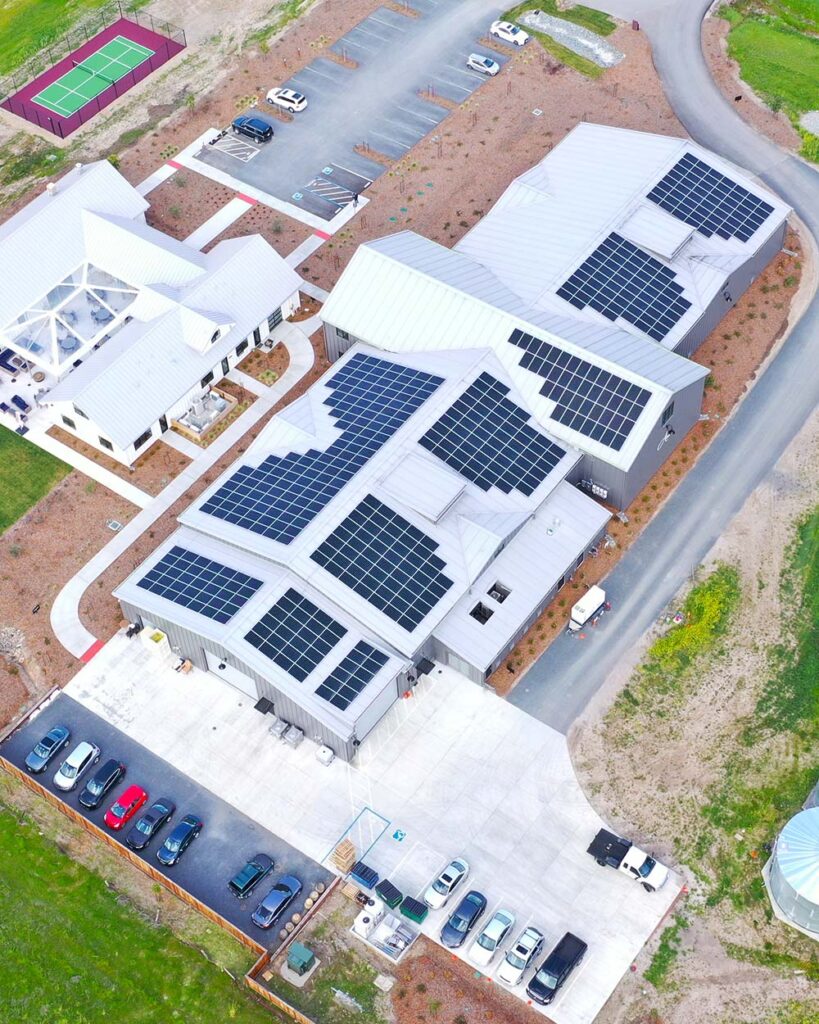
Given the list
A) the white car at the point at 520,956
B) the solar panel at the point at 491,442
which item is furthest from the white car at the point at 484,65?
the white car at the point at 520,956

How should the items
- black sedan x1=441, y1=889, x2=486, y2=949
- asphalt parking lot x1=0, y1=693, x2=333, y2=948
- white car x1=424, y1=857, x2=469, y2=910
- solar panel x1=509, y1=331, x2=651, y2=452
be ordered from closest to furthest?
1. black sedan x1=441, y1=889, x2=486, y2=949
2. white car x1=424, y1=857, x2=469, y2=910
3. asphalt parking lot x1=0, y1=693, x2=333, y2=948
4. solar panel x1=509, y1=331, x2=651, y2=452

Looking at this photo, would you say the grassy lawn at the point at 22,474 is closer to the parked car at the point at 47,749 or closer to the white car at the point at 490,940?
the parked car at the point at 47,749

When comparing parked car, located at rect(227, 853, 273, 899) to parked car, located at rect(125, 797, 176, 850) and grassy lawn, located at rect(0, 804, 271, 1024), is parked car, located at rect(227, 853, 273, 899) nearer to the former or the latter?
grassy lawn, located at rect(0, 804, 271, 1024)

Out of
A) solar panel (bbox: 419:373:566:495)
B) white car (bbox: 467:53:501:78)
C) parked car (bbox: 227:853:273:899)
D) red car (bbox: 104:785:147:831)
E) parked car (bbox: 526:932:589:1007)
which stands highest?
white car (bbox: 467:53:501:78)

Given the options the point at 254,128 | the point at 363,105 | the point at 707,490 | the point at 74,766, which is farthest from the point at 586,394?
the point at 254,128

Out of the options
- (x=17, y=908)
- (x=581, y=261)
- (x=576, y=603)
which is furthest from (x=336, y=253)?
(x=17, y=908)

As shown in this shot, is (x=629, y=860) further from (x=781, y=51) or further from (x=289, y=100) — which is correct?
(x=781, y=51)

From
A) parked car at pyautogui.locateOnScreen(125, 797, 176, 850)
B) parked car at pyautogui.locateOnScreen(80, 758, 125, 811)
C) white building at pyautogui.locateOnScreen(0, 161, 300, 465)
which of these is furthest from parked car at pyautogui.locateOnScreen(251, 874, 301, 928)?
white building at pyautogui.locateOnScreen(0, 161, 300, 465)

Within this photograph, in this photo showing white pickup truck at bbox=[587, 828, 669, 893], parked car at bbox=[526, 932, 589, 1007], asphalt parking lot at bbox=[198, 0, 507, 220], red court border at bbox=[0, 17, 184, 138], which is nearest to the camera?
parked car at bbox=[526, 932, 589, 1007]
